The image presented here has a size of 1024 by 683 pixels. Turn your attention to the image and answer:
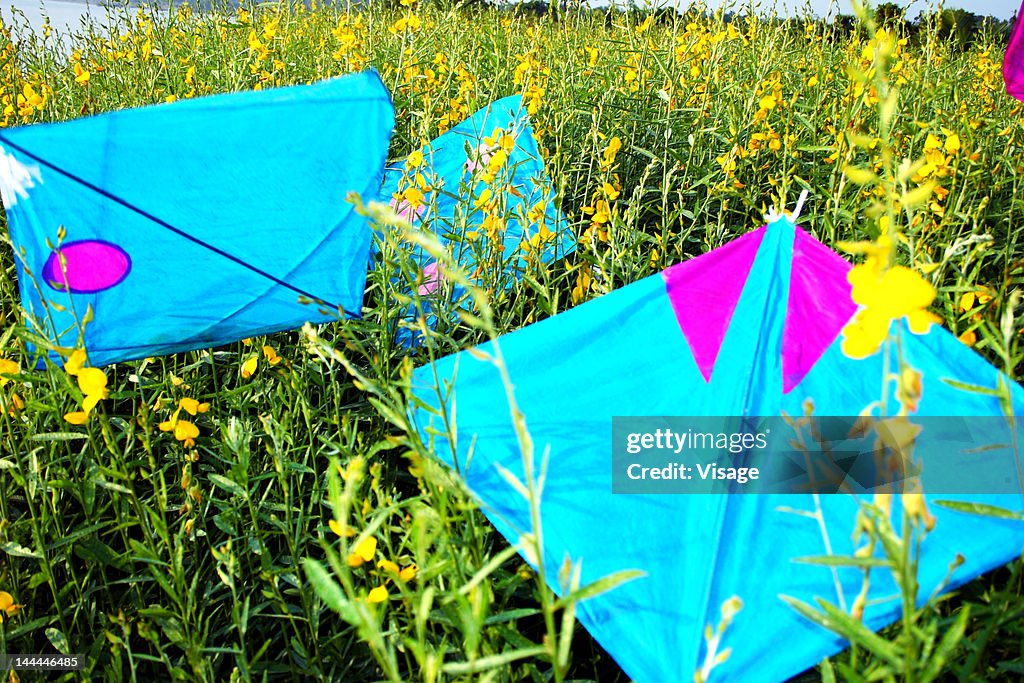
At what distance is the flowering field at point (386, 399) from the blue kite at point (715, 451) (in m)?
0.07

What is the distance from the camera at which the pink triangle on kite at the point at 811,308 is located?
1096 mm

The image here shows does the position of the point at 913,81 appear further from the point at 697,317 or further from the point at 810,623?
the point at 810,623

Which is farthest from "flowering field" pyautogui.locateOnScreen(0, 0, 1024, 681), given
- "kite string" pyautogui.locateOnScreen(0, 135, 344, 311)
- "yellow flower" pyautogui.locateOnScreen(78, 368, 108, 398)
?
"kite string" pyautogui.locateOnScreen(0, 135, 344, 311)

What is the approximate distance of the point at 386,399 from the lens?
1.01 metres

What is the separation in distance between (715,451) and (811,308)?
283 millimetres

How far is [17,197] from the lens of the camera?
1.29 m

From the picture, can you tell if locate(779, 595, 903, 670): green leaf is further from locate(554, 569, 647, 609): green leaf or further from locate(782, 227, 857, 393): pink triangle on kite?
locate(782, 227, 857, 393): pink triangle on kite

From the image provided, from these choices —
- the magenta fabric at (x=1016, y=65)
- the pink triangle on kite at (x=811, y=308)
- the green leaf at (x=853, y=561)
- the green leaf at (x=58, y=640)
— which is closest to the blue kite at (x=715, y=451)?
the pink triangle on kite at (x=811, y=308)

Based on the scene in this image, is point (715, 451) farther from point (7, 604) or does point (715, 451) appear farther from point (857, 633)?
point (7, 604)

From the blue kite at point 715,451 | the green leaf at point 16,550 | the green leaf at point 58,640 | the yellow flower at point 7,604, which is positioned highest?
the blue kite at point 715,451

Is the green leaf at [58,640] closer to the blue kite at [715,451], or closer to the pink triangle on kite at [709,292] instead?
the blue kite at [715,451]

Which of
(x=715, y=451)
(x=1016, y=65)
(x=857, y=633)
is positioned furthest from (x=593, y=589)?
(x=1016, y=65)

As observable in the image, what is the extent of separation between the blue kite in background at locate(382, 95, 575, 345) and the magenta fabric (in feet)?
3.96

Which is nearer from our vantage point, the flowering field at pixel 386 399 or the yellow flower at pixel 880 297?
the yellow flower at pixel 880 297
